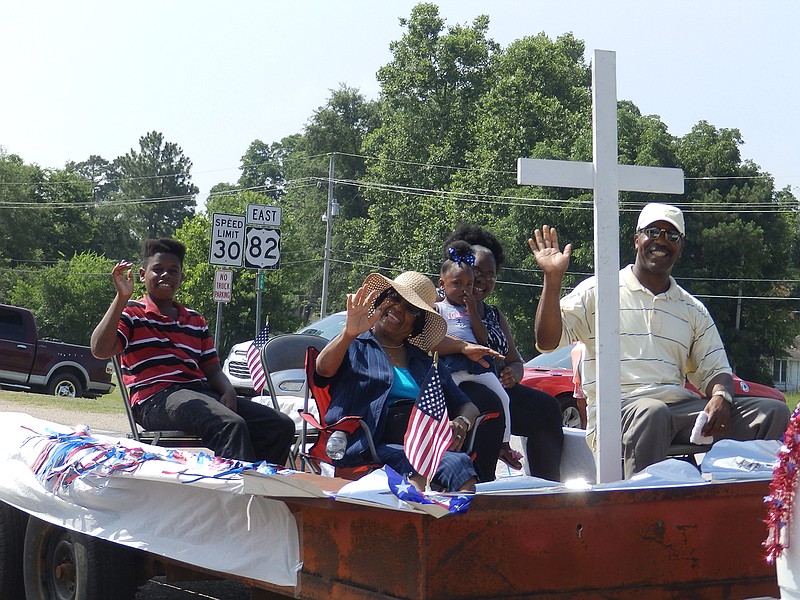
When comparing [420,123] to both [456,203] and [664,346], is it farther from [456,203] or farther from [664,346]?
[664,346]

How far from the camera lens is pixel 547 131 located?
142ft

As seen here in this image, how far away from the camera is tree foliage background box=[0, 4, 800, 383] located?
40.3 metres

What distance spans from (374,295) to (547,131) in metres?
39.4

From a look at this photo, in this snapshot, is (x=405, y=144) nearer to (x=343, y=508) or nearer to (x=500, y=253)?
(x=500, y=253)

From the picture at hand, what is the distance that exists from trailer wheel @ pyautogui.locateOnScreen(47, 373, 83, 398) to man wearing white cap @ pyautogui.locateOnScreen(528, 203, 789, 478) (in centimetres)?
2013

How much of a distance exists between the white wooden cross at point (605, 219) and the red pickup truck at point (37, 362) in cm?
1993

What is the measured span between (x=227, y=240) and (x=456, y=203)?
30244 mm

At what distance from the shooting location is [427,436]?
455 cm

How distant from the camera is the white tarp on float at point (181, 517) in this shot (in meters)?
3.99

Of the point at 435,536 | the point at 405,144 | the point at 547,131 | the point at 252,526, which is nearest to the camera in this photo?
the point at 435,536

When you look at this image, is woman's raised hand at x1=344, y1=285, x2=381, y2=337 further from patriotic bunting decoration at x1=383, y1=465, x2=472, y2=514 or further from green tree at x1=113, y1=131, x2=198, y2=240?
green tree at x1=113, y1=131, x2=198, y2=240

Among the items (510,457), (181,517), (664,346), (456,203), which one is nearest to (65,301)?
(456,203)

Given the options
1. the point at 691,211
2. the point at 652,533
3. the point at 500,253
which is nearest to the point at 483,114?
the point at 691,211

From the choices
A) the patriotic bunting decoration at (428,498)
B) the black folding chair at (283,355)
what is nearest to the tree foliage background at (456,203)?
the black folding chair at (283,355)
